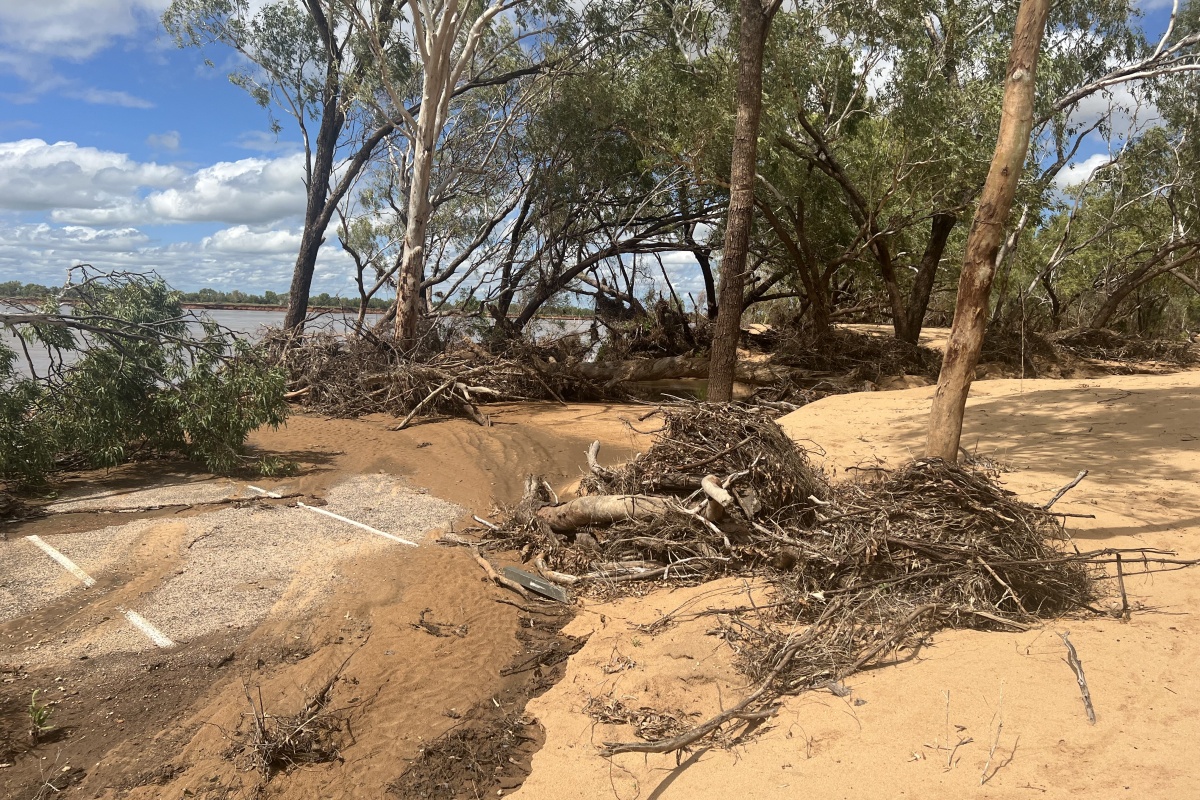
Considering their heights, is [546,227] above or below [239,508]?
above

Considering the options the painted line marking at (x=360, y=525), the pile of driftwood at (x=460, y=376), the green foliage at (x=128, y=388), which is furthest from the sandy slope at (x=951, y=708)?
the pile of driftwood at (x=460, y=376)

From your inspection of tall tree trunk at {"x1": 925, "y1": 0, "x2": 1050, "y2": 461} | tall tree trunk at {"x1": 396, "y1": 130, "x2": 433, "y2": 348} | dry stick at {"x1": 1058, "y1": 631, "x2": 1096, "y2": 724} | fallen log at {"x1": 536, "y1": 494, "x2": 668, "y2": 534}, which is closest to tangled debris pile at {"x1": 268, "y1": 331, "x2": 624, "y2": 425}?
tall tree trunk at {"x1": 396, "y1": 130, "x2": 433, "y2": 348}

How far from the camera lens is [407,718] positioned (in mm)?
4156

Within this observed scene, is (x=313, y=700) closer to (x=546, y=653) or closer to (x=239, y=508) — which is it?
(x=546, y=653)

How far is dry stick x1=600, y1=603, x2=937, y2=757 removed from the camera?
345 cm

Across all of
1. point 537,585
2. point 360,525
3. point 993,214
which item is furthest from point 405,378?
point 993,214

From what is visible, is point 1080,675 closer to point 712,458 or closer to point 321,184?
point 712,458

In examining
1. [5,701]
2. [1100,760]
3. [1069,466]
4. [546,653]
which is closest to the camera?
[1100,760]

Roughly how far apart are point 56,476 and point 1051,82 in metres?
15.1

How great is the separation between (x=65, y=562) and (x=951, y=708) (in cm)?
594

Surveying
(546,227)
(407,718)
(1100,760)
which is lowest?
(407,718)

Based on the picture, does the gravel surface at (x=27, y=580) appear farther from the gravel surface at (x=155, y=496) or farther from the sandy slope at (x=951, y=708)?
the sandy slope at (x=951, y=708)

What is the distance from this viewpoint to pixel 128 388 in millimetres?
7891

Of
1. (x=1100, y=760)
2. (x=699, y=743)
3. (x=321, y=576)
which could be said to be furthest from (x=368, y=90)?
(x=1100, y=760)
